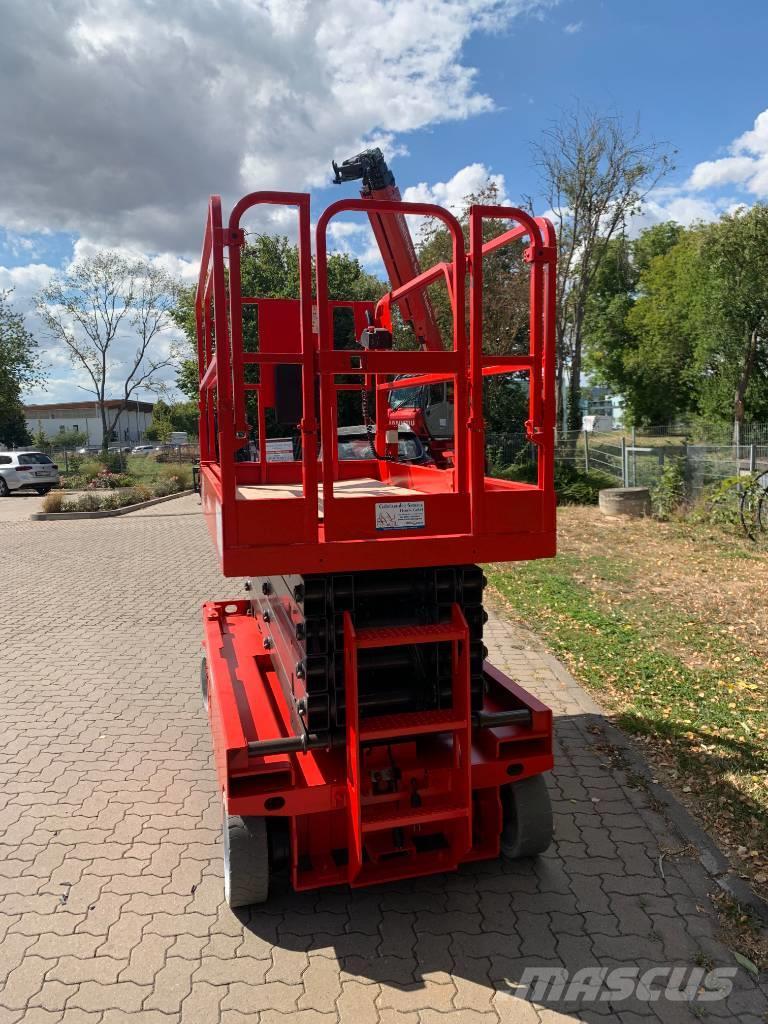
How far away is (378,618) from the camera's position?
3123 millimetres

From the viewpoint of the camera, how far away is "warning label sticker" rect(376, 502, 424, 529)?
2875 mm

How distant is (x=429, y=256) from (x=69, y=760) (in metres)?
20.2

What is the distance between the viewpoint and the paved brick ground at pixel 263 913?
2656 millimetres

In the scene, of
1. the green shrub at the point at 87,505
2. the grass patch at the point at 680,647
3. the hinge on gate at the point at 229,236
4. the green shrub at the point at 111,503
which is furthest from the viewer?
the green shrub at the point at 111,503

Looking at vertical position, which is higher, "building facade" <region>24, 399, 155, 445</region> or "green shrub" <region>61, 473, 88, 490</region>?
"building facade" <region>24, 399, 155, 445</region>

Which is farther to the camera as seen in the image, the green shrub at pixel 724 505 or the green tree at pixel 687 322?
the green tree at pixel 687 322

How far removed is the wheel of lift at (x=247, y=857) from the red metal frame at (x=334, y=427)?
117 centimetres

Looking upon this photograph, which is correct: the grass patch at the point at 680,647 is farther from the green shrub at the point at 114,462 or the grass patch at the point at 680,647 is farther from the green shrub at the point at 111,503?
the green shrub at the point at 114,462

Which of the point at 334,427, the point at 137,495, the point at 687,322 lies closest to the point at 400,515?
the point at 334,427

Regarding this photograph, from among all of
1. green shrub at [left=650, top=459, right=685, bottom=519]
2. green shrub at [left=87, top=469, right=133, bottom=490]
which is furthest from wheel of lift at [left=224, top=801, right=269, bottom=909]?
green shrub at [left=87, top=469, right=133, bottom=490]

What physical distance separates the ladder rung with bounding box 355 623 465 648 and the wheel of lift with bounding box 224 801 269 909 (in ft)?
3.13

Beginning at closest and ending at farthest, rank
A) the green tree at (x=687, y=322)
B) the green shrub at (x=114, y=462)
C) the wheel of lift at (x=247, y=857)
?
the wheel of lift at (x=247, y=857) → the green tree at (x=687, y=322) → the green shrub at (x=114, y=462)

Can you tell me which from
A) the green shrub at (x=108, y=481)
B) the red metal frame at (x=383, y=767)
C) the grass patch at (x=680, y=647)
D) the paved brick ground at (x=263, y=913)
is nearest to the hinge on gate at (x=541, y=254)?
the red metal frame at (x=383, y=767)

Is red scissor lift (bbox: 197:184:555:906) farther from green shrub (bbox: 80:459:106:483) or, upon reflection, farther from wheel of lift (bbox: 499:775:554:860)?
green shrub (bbox: 80:459:106:483)
